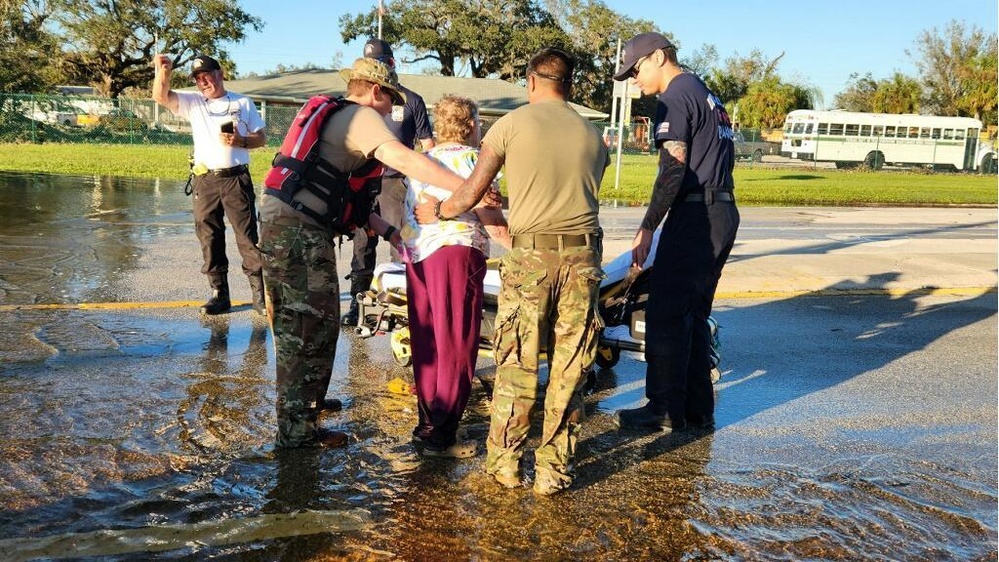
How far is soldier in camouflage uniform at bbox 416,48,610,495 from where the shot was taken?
13.6 ft

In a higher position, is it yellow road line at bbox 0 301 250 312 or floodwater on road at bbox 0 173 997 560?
yellow road line at bbox 0 301 250 312

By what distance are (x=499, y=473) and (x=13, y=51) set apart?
5482cm

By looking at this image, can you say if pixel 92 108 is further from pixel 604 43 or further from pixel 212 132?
pixel 604 43

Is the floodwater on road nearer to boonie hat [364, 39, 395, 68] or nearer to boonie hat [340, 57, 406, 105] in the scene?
boonie hat [340, 57, 406, 105]

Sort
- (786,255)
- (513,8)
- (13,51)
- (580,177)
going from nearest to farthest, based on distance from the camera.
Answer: (580,177) < (786,255) < (13,51) < (513,8)

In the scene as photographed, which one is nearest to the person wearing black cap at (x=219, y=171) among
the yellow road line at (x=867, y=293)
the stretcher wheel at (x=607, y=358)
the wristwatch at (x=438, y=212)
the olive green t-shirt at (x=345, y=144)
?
the stretcher wheel at (x=607, y=358)

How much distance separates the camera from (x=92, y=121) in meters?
36.9

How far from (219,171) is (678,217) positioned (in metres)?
3.92

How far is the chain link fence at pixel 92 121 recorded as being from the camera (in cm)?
3512

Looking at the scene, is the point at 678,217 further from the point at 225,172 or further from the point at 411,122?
the point at 225,172


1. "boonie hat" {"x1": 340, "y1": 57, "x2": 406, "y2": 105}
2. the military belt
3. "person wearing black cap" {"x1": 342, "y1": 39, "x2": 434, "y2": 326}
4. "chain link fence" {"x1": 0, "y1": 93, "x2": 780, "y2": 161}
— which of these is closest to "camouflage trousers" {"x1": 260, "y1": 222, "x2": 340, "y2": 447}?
"boonie hat" {"x1": 340, "y1": 57, "x2": 406, "y2": 105}

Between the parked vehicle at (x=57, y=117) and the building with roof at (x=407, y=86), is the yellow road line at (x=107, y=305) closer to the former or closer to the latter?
the parked vehicle at (x=57, y=117)

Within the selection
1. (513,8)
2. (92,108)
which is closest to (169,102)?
(92,108)

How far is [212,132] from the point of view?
735 cm
